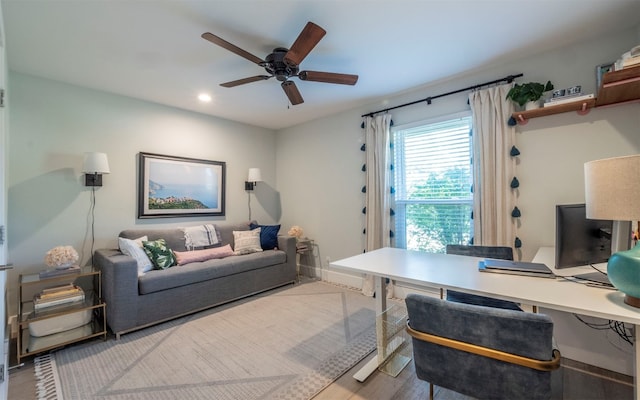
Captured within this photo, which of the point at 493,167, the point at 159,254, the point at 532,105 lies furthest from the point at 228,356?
the point at 532,105

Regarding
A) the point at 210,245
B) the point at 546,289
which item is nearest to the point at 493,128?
the point at 546,289

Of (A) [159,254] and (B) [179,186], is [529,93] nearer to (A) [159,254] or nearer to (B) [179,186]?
(A) [159,254]

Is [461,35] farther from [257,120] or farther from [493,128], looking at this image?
[257,120]

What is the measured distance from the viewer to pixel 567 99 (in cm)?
219

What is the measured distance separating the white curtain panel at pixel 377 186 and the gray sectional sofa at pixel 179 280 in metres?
1.17

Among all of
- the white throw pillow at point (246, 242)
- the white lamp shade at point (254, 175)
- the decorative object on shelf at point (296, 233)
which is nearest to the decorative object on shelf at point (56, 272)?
the white throw pillow at point (246, 242)

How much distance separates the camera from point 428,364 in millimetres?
1296

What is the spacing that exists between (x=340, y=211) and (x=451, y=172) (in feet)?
5.31

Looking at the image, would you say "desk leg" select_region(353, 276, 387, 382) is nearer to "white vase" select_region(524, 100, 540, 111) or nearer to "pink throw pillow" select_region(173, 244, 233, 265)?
"white vase" select_region(524, 100, 540, 111)

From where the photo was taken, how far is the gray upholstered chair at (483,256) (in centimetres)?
195

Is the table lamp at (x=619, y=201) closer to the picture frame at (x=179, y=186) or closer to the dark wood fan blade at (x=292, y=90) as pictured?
the dark wood fan blade at (x=292, y=90)

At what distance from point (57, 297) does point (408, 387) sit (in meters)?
2.95

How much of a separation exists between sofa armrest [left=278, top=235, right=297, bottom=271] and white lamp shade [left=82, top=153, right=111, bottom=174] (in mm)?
2245

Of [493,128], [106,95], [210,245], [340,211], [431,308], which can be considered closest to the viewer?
[431,308]
